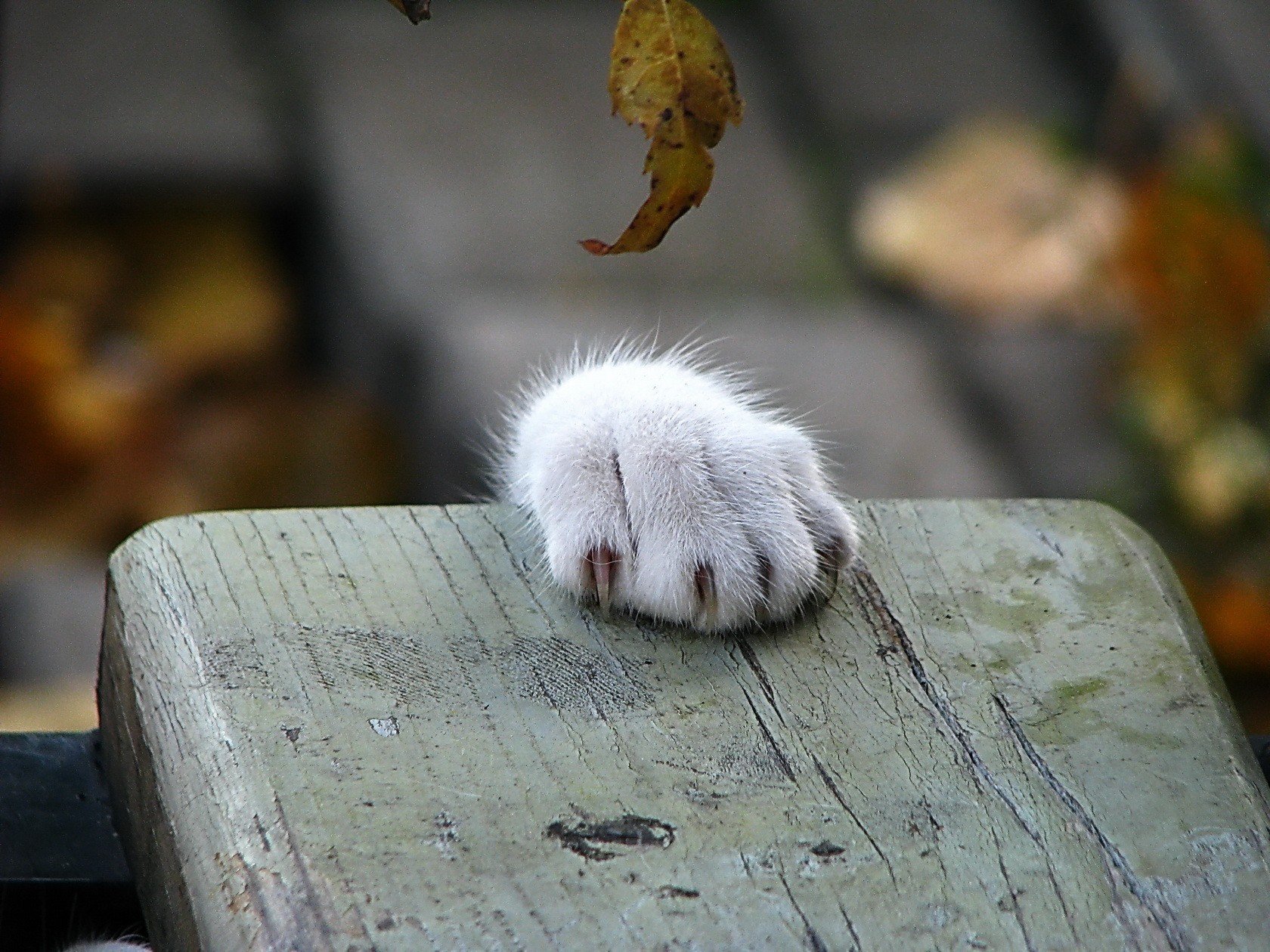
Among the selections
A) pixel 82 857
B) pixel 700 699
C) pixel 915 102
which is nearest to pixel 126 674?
pixel 82 857

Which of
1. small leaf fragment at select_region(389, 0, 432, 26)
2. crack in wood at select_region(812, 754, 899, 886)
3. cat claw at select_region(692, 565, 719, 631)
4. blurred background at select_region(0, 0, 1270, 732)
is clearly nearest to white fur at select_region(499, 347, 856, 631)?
cat claw at select_region(692, 565, 719, 631)

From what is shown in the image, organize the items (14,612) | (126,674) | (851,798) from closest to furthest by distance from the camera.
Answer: (851,798) < (126,674) < (14,612)

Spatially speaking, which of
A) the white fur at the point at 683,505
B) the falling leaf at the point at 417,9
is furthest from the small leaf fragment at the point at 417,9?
the white fur at the point at 683,505

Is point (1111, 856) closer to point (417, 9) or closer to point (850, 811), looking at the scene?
point (850, 811)

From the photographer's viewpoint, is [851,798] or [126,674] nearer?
[851,798]

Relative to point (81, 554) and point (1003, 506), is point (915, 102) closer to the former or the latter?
point (81, 554)
